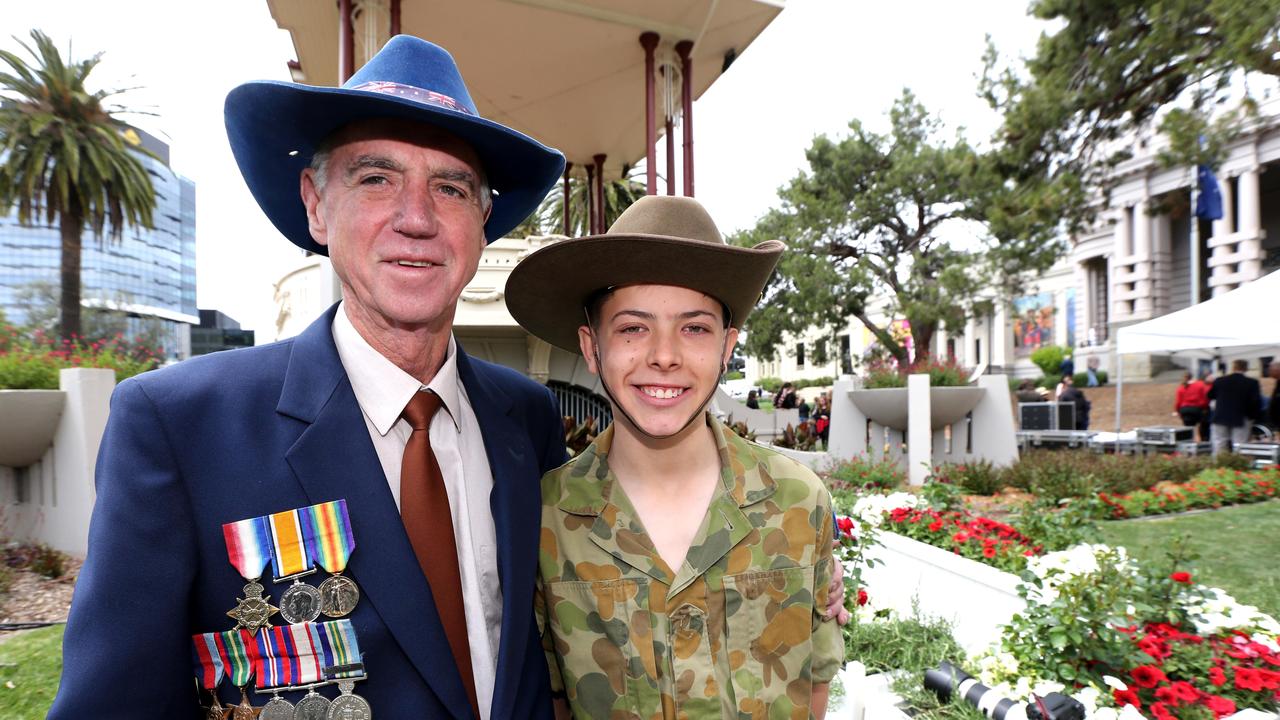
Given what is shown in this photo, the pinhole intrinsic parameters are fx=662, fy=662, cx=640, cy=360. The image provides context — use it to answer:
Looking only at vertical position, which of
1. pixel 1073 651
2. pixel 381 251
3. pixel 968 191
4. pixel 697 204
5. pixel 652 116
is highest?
pixel 968 191

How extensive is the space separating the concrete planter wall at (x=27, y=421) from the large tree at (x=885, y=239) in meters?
22.4

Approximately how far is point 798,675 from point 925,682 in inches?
90.0

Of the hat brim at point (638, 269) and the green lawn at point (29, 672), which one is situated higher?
the hat brim at point (638, 269)

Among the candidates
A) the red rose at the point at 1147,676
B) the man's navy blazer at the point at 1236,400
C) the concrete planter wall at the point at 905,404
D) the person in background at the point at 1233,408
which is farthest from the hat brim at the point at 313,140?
the man's navy blazer at the point at 1236,400

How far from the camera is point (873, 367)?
14664 mm

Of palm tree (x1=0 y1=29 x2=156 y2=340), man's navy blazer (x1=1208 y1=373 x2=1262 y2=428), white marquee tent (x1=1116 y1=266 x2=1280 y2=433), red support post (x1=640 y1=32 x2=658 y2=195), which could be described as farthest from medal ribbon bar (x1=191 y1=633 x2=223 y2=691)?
palm tree (x1=0 y1=29 x2=156 y2=340)

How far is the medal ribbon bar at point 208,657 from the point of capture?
1.38 m

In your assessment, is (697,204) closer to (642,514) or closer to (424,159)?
(424,159)

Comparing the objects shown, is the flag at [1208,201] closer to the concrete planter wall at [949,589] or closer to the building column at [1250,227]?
the building column at [1250,227]

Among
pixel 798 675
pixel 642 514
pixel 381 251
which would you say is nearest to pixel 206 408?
Answer: pixel 381 251

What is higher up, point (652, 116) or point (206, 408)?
point (652, 116)

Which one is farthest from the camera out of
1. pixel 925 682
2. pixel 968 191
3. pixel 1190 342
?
pixel 968 191

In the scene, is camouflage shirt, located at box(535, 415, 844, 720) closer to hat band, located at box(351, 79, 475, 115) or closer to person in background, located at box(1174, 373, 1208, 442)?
hat band, located at box(351, 79, 475, 115)

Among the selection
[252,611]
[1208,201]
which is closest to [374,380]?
[252,611]
